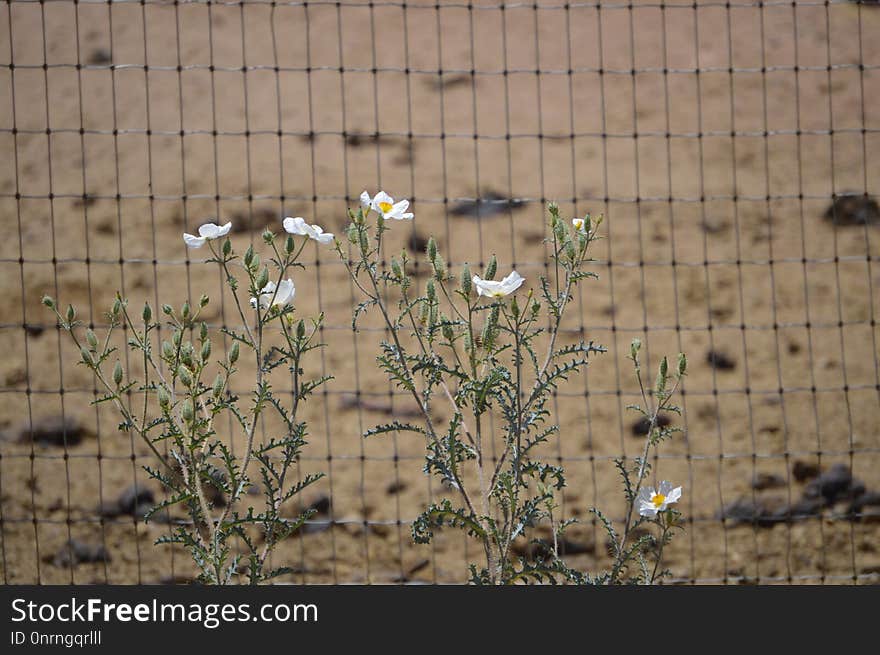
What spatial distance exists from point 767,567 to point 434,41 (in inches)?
262

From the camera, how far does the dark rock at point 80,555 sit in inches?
158

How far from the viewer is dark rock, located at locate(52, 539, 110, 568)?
13.1 feet

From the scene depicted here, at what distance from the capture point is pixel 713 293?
6121 millimetres

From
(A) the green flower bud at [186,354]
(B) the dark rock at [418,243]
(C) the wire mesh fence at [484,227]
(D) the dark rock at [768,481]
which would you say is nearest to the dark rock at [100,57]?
(C) the wire mesh fence at [484,227]

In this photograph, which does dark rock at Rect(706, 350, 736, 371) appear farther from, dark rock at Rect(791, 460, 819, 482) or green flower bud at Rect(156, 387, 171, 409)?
green flower bud at Rect(156, 387, 171, 409)

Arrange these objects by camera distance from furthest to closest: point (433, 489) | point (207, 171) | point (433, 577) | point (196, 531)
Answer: point (207, 171), point (433, 489), point (433, 577), point (196, 531)

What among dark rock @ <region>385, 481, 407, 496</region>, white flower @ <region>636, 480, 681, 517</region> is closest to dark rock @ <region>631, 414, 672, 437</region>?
dark rock @ <region>385, 481, 407, 496</region>

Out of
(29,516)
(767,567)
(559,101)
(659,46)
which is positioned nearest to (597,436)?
(767,567)

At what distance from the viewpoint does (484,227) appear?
22.5ft

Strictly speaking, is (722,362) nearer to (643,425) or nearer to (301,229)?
(643,425)

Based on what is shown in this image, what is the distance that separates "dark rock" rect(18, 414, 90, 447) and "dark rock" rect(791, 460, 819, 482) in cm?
322

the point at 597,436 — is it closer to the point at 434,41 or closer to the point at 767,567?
the point at 767,567

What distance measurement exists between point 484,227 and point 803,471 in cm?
295

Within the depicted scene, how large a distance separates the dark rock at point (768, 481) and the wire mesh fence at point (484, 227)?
17 millimetres
